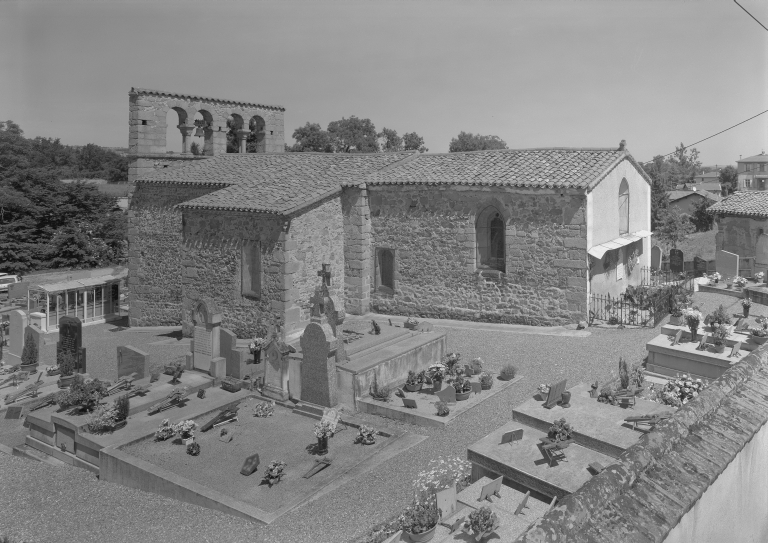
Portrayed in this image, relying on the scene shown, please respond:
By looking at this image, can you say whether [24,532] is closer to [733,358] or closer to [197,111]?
[733,358]

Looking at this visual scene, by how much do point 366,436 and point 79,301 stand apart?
18.0 metres

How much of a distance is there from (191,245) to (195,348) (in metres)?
6.17

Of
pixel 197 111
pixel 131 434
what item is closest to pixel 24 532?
pixel 131 434

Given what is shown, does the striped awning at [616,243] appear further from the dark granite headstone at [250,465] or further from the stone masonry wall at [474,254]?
the dark granite headstone at [250,465]

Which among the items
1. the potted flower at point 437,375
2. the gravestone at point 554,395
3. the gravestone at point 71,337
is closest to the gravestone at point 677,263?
the potted flower at point 437,375

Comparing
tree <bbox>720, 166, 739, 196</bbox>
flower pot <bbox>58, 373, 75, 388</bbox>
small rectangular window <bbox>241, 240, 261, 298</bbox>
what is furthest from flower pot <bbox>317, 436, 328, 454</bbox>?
tree <bbox>720, 166, 739, 196</bbox>

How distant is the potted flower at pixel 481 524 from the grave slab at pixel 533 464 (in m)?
1.23

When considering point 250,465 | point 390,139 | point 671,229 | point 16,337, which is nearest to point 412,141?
point 390,139

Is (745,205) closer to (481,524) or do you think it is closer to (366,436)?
(366,436)

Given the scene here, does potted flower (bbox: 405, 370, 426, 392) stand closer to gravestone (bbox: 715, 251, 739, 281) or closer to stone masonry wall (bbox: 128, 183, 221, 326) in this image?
stone masonry wall (bbox: 128, 183, 221, 326)

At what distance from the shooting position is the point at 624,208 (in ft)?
72.5

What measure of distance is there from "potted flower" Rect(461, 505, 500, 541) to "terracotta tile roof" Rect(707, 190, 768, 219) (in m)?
21.9

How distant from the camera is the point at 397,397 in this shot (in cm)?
1402

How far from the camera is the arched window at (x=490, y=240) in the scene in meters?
20.4
